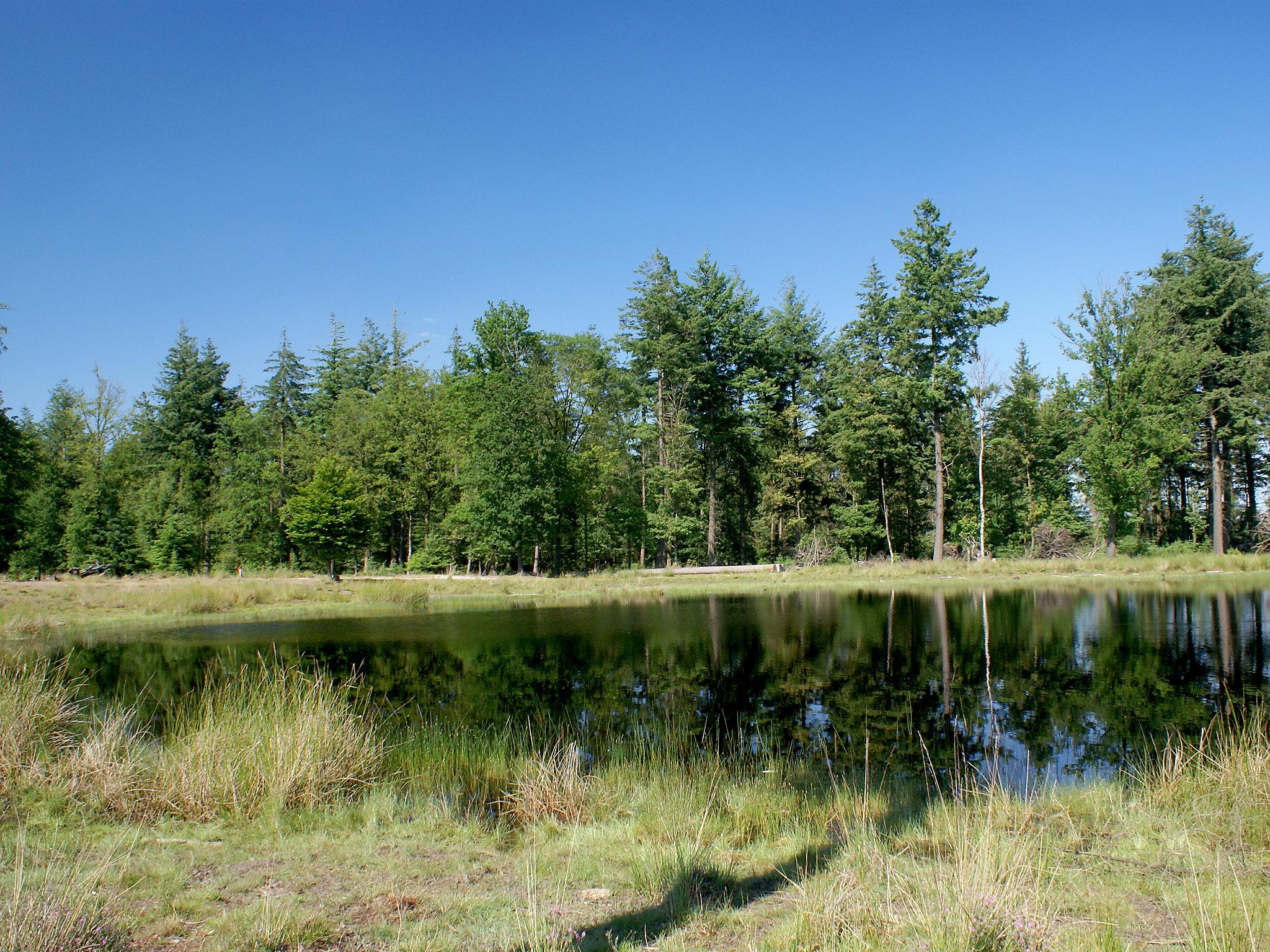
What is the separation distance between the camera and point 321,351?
→ 64688mm

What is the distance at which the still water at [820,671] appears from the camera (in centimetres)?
955

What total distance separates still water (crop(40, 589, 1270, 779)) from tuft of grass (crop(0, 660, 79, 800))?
1.26m

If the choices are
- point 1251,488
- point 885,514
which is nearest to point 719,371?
point 885,514

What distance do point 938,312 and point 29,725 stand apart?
4372cm

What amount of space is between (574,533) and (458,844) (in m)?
42.0

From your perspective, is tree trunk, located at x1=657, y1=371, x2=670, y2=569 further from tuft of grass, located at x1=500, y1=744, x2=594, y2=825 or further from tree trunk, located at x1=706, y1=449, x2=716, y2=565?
tuft of grass, located at x1=500, y1=744, x2=594, y2=825

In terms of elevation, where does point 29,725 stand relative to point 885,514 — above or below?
below

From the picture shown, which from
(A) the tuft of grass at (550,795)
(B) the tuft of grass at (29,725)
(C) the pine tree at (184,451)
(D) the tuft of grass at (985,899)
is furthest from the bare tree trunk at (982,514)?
(C) the pine tree at (184,451)

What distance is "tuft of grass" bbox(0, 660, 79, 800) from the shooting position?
691cm

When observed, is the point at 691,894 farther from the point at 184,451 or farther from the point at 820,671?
the point at 184,451

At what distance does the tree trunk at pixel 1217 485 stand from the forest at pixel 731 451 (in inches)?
9.7

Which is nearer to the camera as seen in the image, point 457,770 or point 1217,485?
point 457,770

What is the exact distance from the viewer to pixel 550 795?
6.59 m

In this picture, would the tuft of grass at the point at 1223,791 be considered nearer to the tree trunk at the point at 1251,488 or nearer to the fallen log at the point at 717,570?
the fallen log at the point at 717,570
